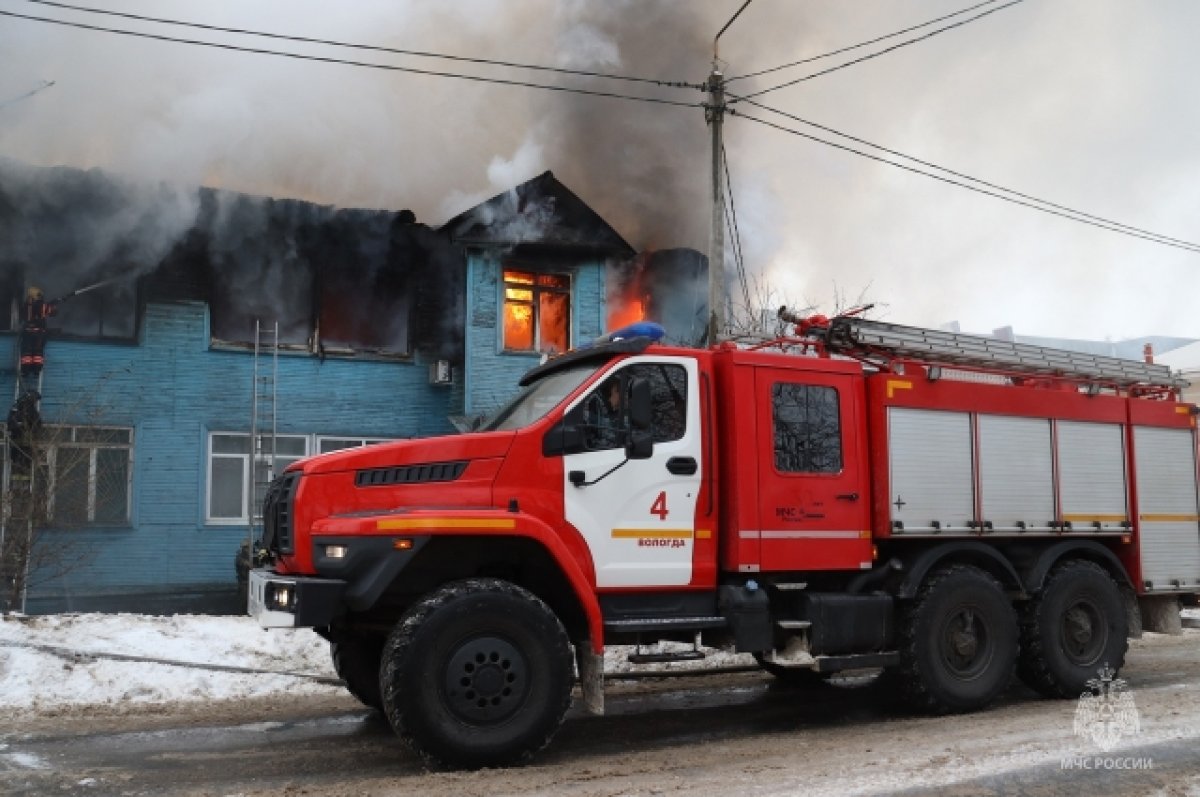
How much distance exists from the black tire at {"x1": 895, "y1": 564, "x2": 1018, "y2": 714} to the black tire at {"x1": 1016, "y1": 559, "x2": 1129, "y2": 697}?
431 millimetres

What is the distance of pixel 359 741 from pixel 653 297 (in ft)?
43.9

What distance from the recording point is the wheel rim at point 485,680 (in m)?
6.30

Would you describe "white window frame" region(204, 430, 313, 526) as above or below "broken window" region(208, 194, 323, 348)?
below

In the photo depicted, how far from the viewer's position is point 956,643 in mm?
8289

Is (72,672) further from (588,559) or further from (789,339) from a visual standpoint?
(789,339)

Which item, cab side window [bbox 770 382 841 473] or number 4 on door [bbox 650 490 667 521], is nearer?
number 4 on door [bbox 650 490 667 521]

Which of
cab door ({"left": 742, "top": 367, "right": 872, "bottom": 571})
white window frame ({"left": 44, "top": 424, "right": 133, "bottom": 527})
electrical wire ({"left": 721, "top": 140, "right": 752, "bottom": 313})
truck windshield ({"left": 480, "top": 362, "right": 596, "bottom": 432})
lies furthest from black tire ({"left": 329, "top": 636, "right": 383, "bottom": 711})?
electrical wire ({"left": 721, "top": 140, "right": 752, "bottom": 313})

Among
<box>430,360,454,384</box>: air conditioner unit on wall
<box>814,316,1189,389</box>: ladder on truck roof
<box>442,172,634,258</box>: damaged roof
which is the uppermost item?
<box>442,172,634,258</box>: damaged roof

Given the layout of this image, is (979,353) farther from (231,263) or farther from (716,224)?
(231,263)

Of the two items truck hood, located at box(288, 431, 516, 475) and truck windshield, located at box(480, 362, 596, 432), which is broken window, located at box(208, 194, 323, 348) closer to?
truck windshield, located at box(480, 362, 596, 432)

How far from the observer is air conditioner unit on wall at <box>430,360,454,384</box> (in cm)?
1770

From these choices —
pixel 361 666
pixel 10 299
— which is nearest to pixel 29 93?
pixel 10 299

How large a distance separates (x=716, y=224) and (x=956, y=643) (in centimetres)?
725

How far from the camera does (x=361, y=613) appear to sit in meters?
6.99
